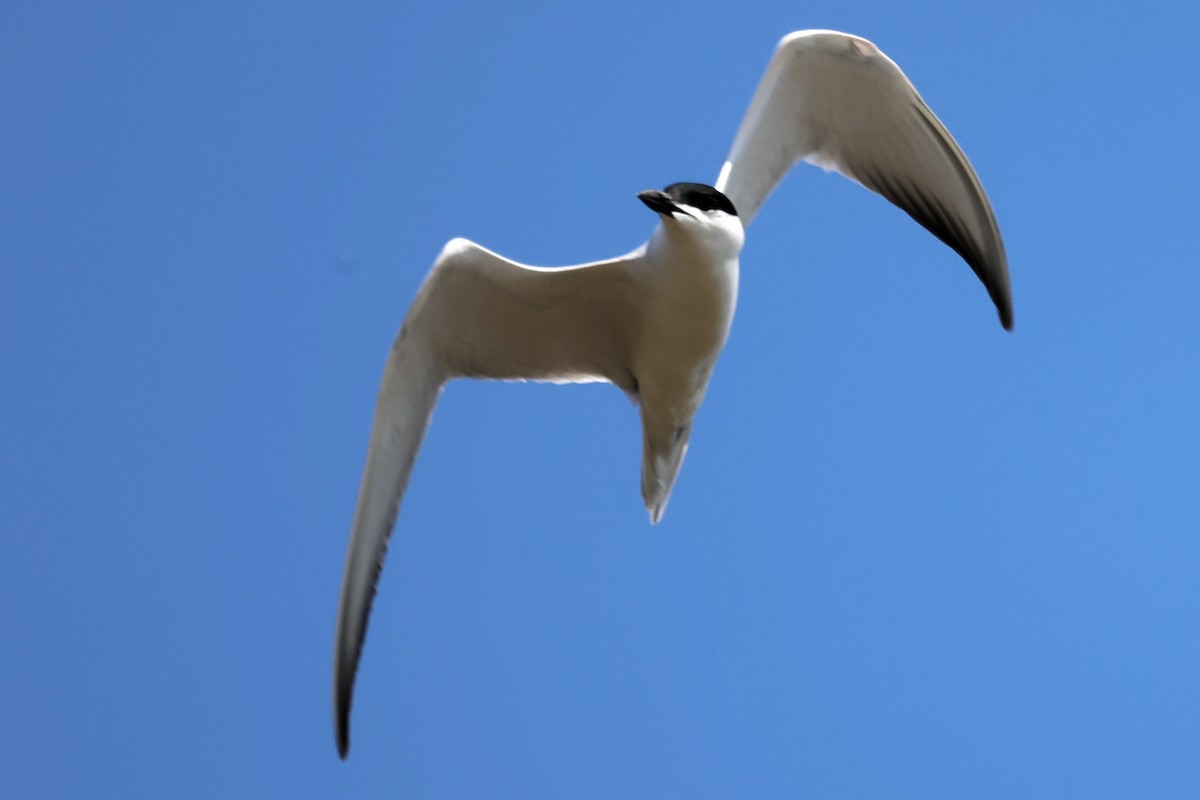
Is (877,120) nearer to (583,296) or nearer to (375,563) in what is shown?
(583,296)

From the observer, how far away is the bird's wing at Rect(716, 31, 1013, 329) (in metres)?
4.84

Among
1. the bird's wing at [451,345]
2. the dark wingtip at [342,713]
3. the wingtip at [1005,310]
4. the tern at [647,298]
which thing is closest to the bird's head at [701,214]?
the tern at [647,298]

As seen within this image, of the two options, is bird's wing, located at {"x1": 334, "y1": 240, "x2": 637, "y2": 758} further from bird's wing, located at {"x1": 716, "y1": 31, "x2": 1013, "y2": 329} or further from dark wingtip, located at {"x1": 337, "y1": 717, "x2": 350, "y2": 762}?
bird's wing, located at {"x1": 716, "y1": 31, "x2": 1013, "y2": 329}

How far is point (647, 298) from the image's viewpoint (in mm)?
4652

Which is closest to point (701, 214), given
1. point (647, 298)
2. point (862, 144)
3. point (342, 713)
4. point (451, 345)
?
point (647, 298)

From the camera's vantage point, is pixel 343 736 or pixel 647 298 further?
pixel 343 736

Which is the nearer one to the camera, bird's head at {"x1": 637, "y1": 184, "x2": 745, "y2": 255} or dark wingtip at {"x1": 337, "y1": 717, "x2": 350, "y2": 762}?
bird's head at {"x1": 637, "y1": 184, "x2": 745, "y2": 255}

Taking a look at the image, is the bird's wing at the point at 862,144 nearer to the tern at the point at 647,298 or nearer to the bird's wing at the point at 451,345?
the tern at the point at 647,298

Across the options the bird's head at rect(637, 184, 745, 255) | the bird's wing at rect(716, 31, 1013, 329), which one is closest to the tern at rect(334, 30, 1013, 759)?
the bird's wing at rect(716, 31, 1013, 329)

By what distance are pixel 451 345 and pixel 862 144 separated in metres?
1.43

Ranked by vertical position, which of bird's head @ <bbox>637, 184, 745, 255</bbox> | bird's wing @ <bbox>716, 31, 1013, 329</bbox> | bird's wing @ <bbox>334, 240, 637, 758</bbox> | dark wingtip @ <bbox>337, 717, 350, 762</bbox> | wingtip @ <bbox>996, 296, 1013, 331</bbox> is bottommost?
dark wingtip @ <bbox>337, 717, 350, 762</bbox>

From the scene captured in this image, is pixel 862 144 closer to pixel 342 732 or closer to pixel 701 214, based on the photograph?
pixel 701 214

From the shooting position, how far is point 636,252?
15.4ft

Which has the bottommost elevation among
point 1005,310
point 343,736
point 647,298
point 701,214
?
point 343,736
